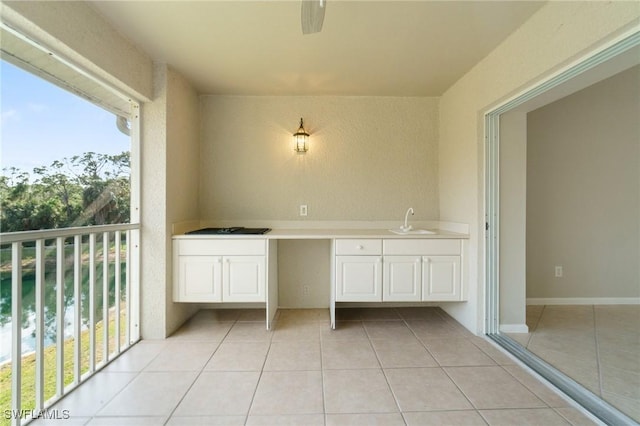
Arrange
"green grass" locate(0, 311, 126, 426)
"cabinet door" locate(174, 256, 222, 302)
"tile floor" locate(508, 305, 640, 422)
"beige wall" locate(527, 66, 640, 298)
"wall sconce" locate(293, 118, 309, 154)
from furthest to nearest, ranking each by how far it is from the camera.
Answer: "beige wall" locate(527, 66, 640, 298)
"wall sconce" locate(293, 118, 309, 154)
"cabinet door" locate(174, 256, 222, 302)
"tile floor" locate(508, 305, 640, 422)
"green grass" locate(0, 311, 126, 426)

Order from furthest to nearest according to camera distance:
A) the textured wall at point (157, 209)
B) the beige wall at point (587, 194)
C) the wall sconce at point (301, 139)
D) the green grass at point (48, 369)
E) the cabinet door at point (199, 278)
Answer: the beige wall at point (587, 194)
the wall sconce at point (301, 139)
the cabinet door at point (199, 278)
the textured wall at point (157, 209)
the green grass at point (48, 369)

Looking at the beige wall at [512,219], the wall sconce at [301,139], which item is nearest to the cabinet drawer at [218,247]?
the wall sconce at [301,139]

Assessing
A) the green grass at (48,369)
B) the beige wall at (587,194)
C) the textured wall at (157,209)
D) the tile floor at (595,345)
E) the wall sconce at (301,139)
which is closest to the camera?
the green grass at (48,369)

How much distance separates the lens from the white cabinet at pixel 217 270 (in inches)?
93.1

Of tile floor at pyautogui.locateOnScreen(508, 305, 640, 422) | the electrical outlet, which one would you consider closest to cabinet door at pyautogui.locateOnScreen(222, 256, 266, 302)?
tile floor at pyautogui.locateOnScreen(508, 305, 640, 422)

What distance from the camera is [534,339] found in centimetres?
220

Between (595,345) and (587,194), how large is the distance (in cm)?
173

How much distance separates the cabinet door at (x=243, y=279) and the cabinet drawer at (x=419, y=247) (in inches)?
46.0

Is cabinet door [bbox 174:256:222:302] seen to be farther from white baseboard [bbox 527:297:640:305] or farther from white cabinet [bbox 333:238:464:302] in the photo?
white baseboard [bbox 527:297:640:305]

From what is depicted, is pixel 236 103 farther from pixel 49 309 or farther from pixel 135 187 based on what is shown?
pixel 49 309

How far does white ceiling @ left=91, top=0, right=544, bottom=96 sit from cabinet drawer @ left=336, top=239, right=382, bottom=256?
5.12 feet

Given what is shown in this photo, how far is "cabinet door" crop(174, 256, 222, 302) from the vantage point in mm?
2363

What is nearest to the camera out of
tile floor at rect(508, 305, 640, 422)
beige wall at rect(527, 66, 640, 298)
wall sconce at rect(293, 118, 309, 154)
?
tile floor at rect(508, 305, 640, 422)

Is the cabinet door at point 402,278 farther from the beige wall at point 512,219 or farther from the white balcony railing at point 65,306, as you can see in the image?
the white balcony railing at point 65,306
